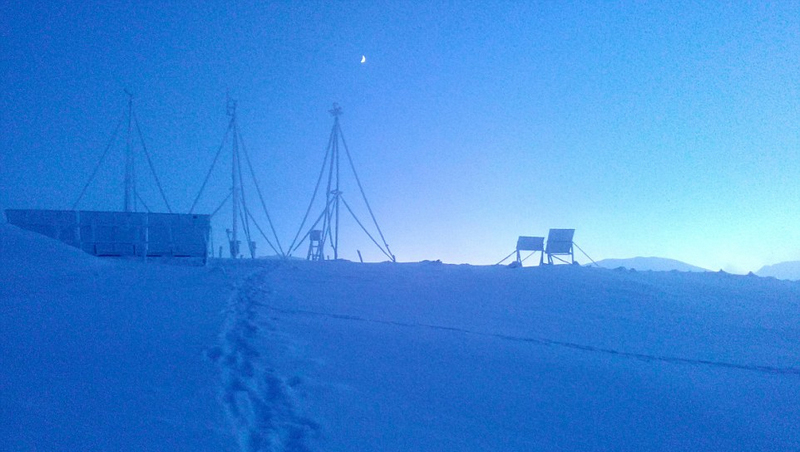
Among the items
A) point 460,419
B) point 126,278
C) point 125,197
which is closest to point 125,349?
point 460,419

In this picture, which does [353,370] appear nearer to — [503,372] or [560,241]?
[503,372]

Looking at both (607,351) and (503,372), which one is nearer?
(503,372)

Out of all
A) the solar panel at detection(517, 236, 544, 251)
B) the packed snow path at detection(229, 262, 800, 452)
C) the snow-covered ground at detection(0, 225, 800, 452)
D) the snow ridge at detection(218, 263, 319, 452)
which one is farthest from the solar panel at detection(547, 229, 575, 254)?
the snow ridge at detection(218, 263, 319, 452)

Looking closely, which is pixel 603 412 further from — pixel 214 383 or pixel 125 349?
pixel 125 349

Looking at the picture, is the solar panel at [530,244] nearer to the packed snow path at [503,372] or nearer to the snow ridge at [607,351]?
the packed snow path at [503,372]

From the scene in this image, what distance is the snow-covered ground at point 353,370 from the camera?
3.87 meters

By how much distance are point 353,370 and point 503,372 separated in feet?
6.46

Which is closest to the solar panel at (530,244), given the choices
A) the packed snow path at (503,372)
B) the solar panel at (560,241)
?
the solar panel at (560,241)

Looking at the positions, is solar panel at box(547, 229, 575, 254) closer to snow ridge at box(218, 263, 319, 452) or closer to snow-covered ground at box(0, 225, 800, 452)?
snow-covered ground at box(0, 225, 800, 452)

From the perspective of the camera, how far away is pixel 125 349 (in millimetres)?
5195

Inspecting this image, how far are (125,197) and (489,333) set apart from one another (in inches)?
903

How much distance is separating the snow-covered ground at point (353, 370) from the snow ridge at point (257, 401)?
2cm

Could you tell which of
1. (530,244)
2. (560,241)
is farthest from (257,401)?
(560,241)

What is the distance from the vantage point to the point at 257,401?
432 cm
